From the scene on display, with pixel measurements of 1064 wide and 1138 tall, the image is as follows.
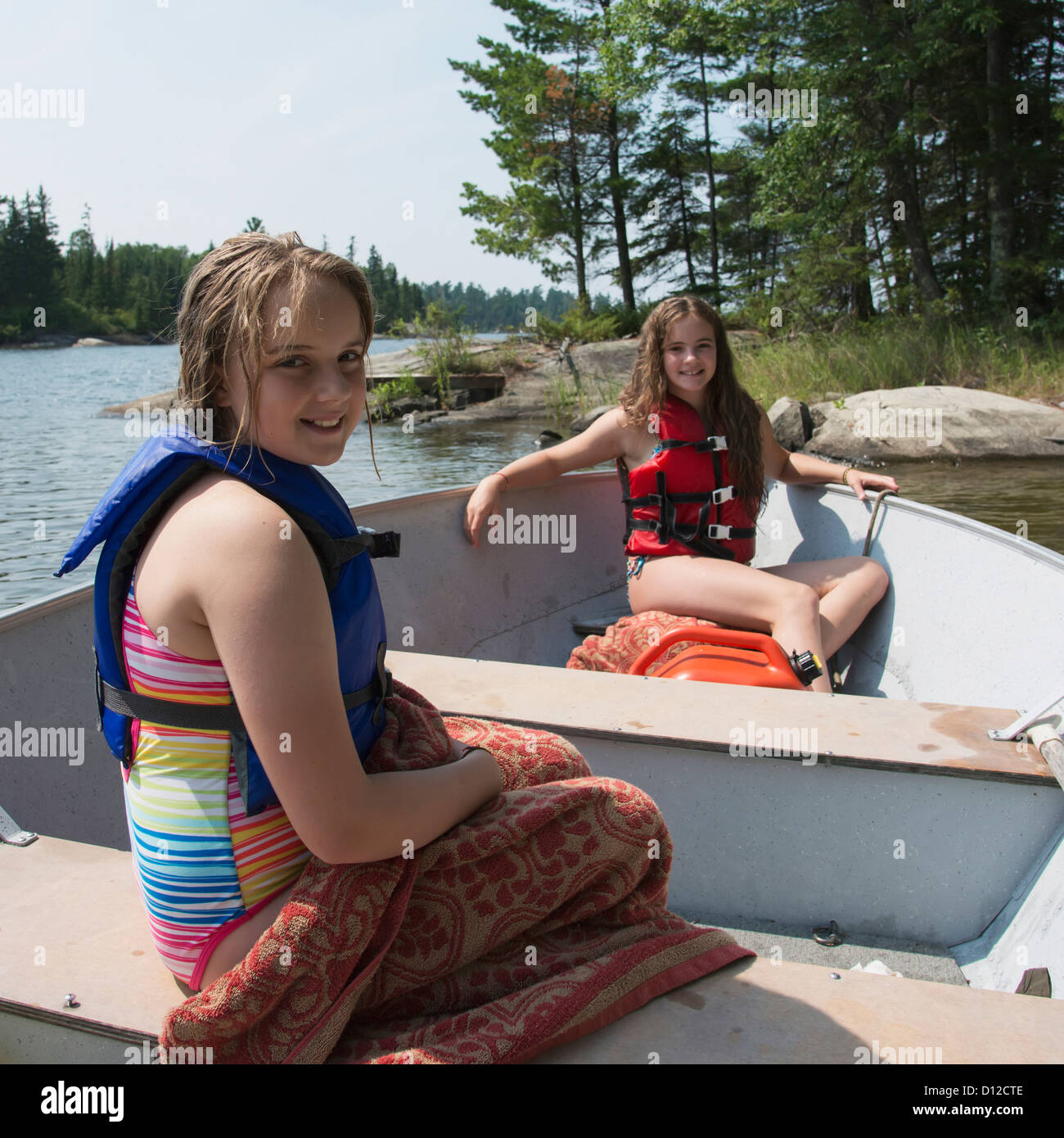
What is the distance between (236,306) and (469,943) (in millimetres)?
804

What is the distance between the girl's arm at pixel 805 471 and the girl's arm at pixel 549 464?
0.56 m

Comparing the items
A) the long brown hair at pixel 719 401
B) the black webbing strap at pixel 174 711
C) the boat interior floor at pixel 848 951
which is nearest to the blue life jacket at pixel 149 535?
the black webbing strap at pixel 174 711

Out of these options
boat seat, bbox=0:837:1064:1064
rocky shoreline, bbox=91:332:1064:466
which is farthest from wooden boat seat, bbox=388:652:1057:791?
rocky shoreline, bbox=91:332:1064:466

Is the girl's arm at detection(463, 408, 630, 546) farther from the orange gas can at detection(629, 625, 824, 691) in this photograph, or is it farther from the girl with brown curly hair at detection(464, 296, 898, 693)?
the orange gas can at detection(629, 625, 824, 691)

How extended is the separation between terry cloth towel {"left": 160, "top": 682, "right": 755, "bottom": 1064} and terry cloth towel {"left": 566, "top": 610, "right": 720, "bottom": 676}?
1707mm

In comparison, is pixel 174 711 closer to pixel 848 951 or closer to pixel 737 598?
pixel 848 951

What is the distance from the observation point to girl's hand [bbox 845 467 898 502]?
359 centimetres

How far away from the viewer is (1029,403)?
11359 mm

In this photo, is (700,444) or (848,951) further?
(700,444)

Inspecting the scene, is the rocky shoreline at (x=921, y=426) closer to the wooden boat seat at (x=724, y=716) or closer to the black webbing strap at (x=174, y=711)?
the wooden boat seat at (x=724, y=716)

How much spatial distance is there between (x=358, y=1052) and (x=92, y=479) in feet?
37.2

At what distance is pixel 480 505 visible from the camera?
3574 mm

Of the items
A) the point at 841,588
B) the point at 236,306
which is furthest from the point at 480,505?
the point at 236,306

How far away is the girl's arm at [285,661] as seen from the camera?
946 mm
